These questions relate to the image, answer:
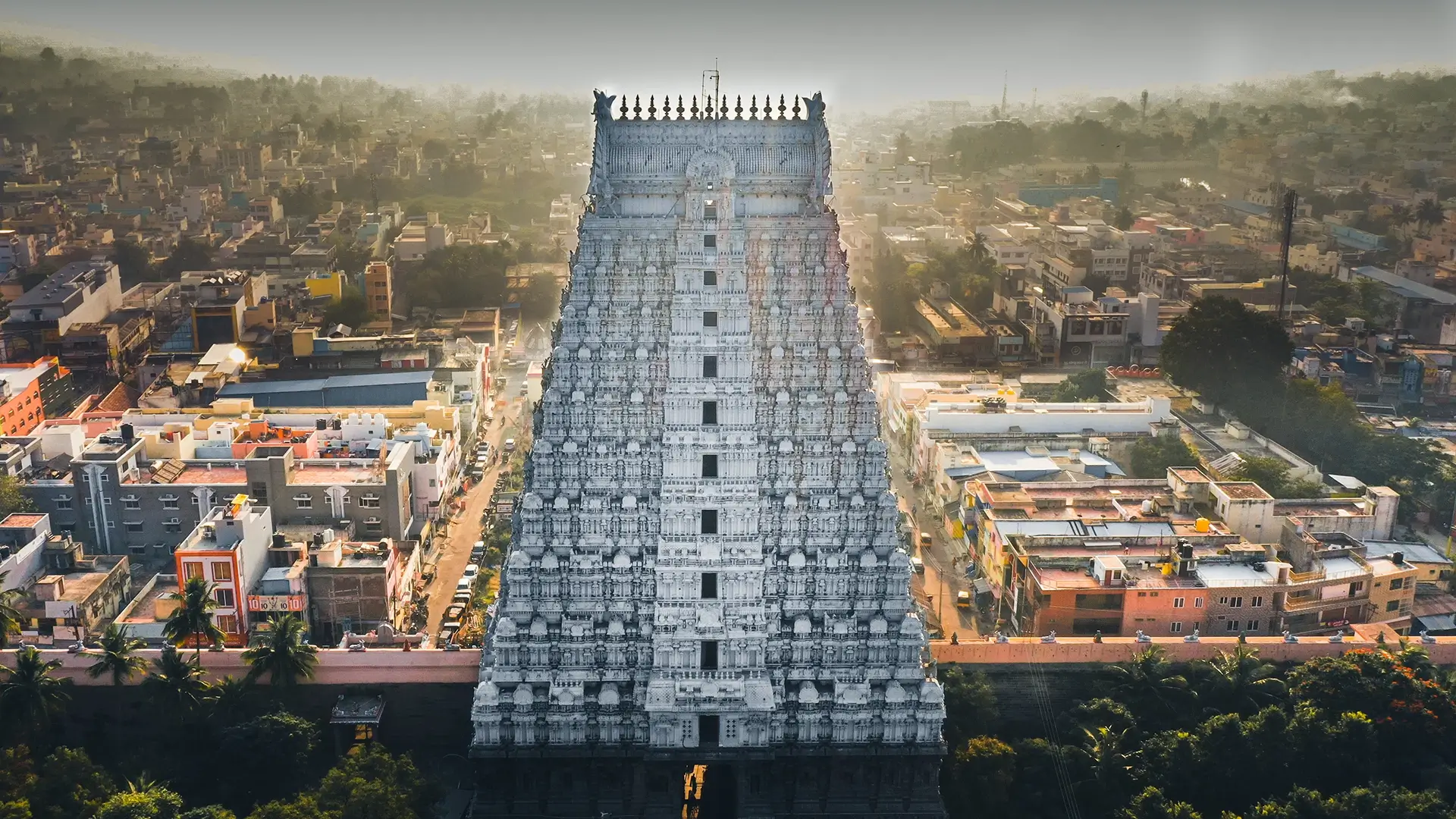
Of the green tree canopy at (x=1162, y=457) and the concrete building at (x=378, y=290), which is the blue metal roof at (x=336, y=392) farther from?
the green tree canopy at (x=1162, y=457)

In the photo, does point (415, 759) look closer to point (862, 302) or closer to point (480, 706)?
point (480, 706)

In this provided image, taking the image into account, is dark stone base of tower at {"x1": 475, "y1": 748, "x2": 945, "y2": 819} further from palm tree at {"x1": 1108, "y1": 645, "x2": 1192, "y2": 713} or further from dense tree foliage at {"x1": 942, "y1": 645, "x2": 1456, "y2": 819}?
palm tree at {"x1": 1108, "y1": 645, "x2": 1192, "y2": 713}

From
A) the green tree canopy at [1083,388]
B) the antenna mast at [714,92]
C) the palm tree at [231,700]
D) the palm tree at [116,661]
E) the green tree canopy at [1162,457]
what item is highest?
the antenna mast at [714,92]

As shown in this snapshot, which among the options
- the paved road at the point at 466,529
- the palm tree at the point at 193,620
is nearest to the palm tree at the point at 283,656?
the palm tree at the point at 193,620

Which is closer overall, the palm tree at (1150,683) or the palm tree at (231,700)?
the palm tree at (231,700)

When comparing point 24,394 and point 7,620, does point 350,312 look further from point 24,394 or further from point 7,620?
point 7,620

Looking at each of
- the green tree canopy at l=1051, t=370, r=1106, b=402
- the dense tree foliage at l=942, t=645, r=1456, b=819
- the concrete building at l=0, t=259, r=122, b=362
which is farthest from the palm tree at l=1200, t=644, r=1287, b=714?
the concrete building at l=0, t=259, r=122, b=362

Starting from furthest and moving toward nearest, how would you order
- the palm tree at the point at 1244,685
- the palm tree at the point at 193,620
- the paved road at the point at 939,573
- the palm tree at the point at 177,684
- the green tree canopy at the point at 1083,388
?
the green tree canopy at the point at 1083,388, the paved road at the point at 939,573, the palm tree at the point at 193,620, the palm tree at the point at 1244,685, the palm tree at the point at 177,684

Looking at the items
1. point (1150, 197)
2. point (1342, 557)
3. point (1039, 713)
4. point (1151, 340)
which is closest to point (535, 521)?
point (1039, 713)
